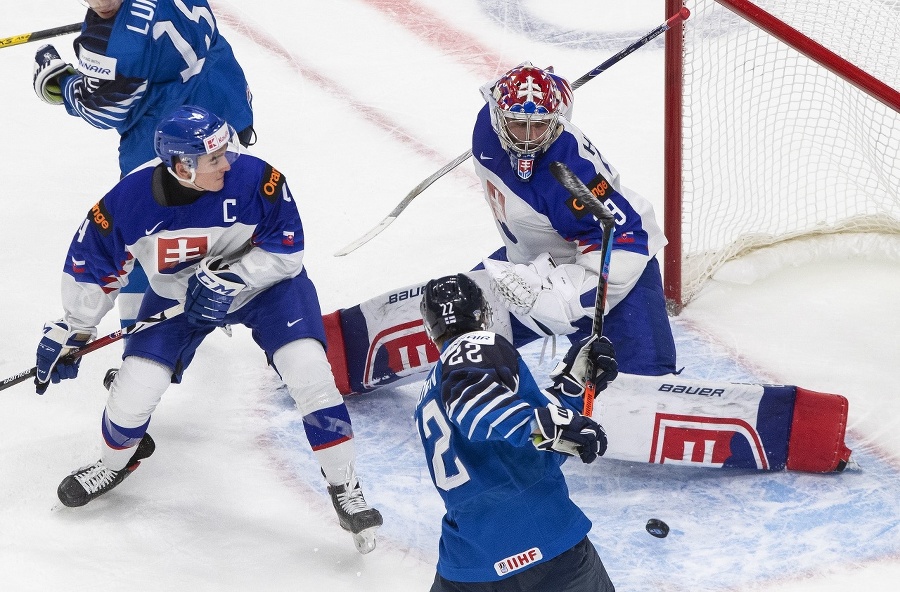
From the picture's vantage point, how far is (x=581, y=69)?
522cm

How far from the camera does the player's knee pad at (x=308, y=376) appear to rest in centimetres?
296

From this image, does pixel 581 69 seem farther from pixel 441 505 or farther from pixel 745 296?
pixel 441 505

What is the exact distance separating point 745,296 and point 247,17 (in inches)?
113

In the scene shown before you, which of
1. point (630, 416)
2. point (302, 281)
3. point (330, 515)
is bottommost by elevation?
point (330, 515)

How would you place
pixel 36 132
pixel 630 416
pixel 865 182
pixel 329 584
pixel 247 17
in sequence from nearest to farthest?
1. pixel 329 584
2. pixel 630 416
3. pixel 865 182
4. pixel 36 132
5. pixel 247 17

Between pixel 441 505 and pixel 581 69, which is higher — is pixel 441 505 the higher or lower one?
the lower one

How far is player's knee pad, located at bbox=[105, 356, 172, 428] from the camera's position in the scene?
2977mm

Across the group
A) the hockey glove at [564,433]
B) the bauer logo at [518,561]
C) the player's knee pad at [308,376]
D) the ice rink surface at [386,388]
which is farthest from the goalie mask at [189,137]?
the bauer logo at [518,561]

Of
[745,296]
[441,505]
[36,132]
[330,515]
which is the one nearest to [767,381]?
[745,296]

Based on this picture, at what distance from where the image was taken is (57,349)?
9.98ft

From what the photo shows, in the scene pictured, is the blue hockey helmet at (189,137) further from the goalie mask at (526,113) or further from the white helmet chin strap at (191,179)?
the goalie mask at (526,113)

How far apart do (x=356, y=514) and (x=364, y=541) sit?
0.07 metres

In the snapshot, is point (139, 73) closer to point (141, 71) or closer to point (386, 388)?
point (141, 71)

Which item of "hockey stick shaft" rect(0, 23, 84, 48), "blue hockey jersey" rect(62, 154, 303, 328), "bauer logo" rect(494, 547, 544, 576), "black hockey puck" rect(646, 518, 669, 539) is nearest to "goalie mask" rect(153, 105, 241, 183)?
"blue hockey jersey" rect(62, 154, 303, 328)
